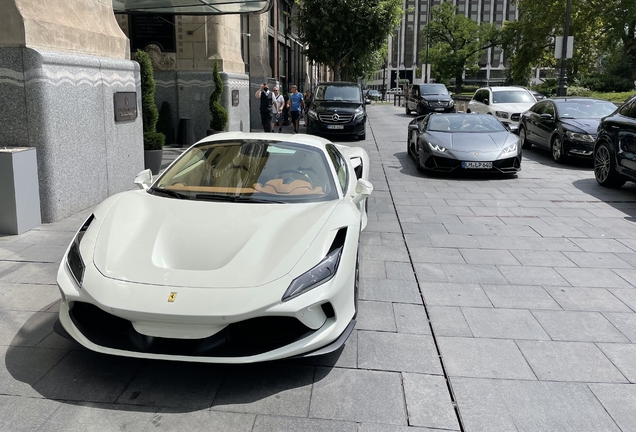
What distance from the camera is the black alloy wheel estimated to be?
1341 centimetres

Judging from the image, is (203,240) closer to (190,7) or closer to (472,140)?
(472,140)

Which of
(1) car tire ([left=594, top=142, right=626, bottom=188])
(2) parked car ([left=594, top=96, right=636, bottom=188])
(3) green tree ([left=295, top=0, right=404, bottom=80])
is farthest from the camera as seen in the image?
(3) green tree ([left=295, top=0, right=404, bottom=80])

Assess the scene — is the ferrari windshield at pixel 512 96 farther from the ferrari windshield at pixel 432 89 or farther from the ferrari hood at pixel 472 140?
the ferrari windshield at pixel 432 89

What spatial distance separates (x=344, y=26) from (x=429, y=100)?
5.75 metres

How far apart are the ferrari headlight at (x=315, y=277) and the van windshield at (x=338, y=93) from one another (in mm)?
16681

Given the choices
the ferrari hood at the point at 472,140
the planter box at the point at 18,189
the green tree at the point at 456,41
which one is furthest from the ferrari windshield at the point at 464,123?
the green tree at the point at 456,41

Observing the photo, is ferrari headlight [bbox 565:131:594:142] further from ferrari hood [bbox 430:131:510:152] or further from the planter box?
the planter box

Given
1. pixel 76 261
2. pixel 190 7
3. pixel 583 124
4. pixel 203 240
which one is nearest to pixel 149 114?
pixel 190 7

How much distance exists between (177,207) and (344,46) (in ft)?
93.9

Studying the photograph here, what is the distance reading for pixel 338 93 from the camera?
20.2m

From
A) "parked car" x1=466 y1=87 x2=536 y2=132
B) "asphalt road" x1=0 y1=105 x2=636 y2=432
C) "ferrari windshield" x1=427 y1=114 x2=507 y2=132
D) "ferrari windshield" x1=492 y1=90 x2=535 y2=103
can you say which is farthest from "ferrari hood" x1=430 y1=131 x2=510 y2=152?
"ferrari windshield" x1=492 y1=90 x2=535 y2=103

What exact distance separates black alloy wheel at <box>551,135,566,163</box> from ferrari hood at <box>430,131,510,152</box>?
233 centimetres

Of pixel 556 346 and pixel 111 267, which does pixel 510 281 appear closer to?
pixel 556 346

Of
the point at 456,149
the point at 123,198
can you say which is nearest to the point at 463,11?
the point at 456,149
